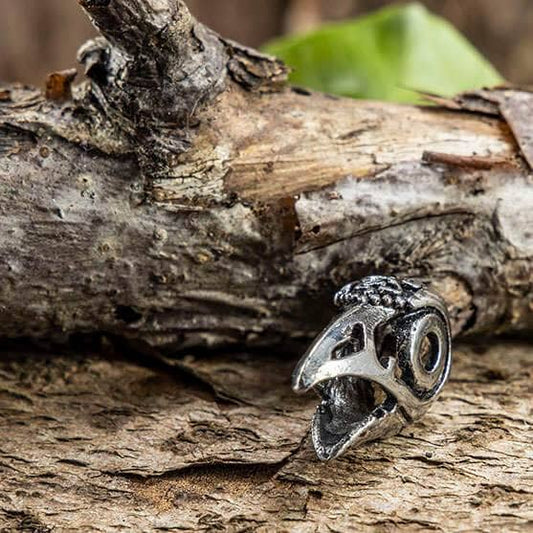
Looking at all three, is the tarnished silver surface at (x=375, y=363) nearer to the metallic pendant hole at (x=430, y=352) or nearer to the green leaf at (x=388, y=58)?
the metallic pendant hole at (x=430, y=352)

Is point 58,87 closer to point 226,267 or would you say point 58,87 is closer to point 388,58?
point 226,267

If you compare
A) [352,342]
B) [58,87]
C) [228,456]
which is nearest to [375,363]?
[352,342]

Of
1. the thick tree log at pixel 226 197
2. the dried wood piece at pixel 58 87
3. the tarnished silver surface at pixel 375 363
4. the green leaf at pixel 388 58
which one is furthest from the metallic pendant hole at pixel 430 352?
the green leaf at pixel 388 58

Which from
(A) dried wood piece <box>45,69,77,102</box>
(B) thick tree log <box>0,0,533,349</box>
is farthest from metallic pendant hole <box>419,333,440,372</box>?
(A) dried wood piece <box>45,69,77,102</box>

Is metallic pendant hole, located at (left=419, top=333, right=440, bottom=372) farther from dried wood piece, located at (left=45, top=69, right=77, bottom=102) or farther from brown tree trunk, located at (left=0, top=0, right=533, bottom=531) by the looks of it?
dried wood piece, located at (left=45, top=69, right=77, bottom=102)

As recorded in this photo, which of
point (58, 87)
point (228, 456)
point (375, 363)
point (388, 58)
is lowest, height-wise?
point (228, 456)

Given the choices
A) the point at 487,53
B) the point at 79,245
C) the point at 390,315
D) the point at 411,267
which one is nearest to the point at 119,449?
the point at 79,245
